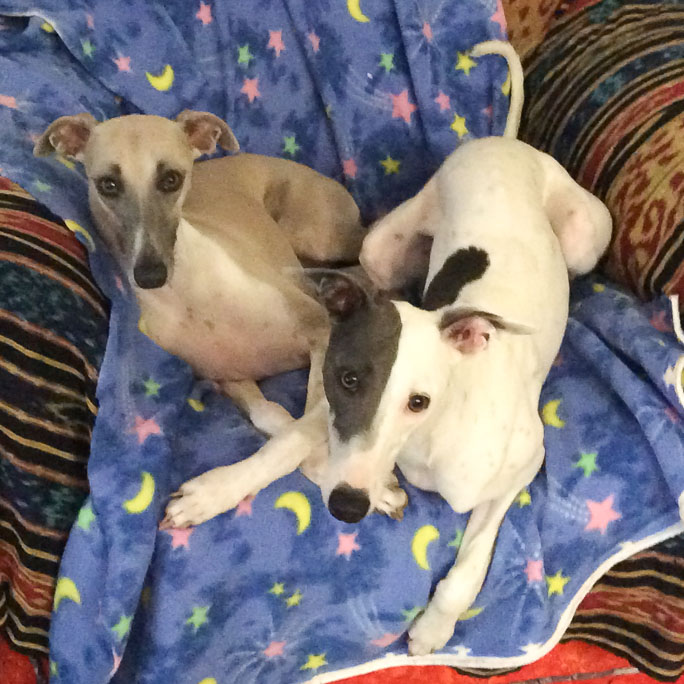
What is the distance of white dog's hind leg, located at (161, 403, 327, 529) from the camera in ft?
5.66

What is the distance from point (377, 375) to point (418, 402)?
120 millimetres

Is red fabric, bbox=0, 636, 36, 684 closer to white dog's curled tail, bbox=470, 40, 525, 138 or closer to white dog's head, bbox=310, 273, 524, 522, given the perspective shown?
white dog's head, bbox=310, 273, 524, 522

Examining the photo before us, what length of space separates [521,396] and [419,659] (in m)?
0.77

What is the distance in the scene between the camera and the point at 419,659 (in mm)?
1954

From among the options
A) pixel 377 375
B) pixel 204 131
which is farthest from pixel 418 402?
pixel 204 131

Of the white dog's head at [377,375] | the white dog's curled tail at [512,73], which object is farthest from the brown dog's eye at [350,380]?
the white dog's curled tail at [512,73]

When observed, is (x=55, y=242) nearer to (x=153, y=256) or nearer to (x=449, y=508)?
(x=153, y=256)

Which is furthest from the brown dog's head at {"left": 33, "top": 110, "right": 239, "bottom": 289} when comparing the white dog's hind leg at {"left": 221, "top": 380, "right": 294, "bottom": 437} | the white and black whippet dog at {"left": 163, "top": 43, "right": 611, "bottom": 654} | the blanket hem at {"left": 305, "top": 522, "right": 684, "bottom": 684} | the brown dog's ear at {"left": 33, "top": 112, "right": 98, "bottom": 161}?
the blanket hem at {"left": 305, "top": 522, "right": 684, "bottom": 684}

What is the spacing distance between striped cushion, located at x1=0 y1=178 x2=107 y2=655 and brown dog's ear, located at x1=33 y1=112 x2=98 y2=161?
0.26m

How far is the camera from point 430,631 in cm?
187

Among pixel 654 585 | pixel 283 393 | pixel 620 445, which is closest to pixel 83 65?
pixel 283 393

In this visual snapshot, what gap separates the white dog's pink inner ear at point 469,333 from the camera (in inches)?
65.0

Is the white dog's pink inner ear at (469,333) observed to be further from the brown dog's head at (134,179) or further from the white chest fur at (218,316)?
the brown dog's head at (134,179)

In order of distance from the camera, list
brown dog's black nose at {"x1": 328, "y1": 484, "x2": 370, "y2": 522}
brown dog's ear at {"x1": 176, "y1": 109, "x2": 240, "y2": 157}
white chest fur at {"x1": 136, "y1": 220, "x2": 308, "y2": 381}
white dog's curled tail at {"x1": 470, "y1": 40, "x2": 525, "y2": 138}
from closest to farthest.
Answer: brown dog's black nose at {"x1": 328, "y1": 484, "x2": 370, "y2": 522} < white chest fur at {"x1": 136, "y1": 220, "x2": 308, "y2": 381} < brown dog's ear at {"x1": 176, "y1": 109, "x2": 240, "y2": 157} < white dog's curled tail at {"x1": 470, "y1": 40, "x2": 525, "y2": 138}
